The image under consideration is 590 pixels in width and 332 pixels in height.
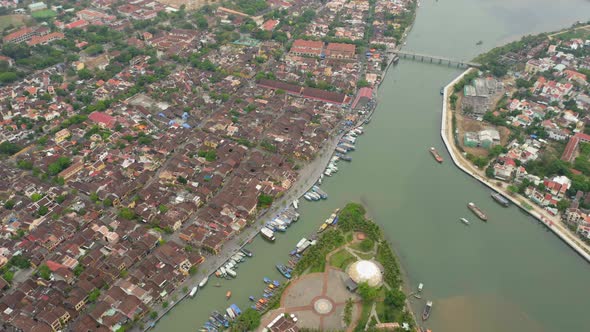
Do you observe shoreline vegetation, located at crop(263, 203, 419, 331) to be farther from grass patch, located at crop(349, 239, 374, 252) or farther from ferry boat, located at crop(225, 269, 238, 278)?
ferry boat, located at crop(225, 269, 238, 278)

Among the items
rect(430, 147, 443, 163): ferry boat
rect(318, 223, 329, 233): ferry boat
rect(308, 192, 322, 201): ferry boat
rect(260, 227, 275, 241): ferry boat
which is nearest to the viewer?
rect(260, 227, 275, 241): ferry boat

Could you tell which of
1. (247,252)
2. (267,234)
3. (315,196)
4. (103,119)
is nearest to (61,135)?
(103,119)

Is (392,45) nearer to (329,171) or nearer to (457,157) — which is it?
(457,157)

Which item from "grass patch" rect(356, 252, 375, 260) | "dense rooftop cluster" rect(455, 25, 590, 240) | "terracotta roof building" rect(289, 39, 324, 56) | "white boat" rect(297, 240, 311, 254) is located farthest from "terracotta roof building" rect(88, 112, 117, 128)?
"dense rooftop cluster" rect(455, 25, 590, 240)

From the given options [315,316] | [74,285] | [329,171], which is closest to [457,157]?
[329,171]

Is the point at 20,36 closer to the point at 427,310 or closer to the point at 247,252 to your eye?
the point at 247,252

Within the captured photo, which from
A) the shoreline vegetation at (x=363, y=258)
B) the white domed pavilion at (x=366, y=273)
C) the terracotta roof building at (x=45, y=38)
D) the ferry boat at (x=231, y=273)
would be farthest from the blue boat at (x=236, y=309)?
the terracotta roof building at (x=45, y=38)
